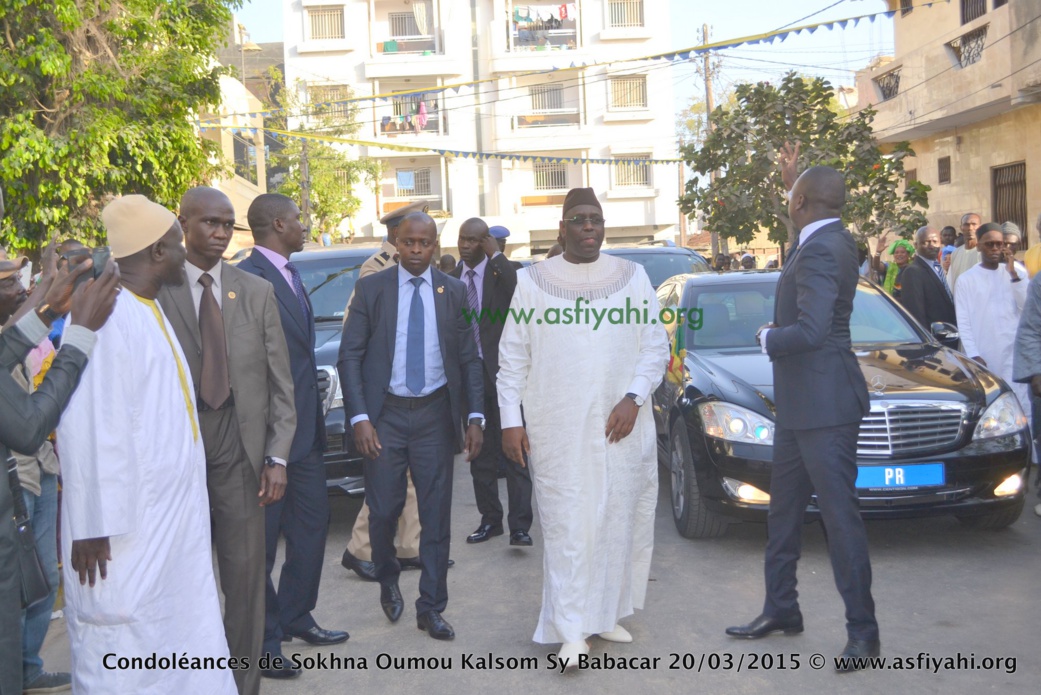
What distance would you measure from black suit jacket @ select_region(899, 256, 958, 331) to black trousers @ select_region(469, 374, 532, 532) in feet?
14.8

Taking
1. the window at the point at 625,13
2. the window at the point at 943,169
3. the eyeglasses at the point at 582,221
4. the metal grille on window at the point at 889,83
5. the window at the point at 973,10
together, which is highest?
the window at the point at 625,13

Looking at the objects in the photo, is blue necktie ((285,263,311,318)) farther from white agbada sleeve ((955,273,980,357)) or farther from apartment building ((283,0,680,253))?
apartment building ((283,0,680,253))

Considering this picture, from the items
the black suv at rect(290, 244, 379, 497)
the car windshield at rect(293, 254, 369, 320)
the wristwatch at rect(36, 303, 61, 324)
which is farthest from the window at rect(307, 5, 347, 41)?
the wristwatch at rect(36, 303, 61, 324)

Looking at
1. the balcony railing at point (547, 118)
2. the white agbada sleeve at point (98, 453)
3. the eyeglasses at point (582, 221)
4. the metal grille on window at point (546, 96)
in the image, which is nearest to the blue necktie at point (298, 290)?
the eyeglasses at point (582, 221)

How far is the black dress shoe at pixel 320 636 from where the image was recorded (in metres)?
5.16

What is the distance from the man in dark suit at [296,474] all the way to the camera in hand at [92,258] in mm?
1472

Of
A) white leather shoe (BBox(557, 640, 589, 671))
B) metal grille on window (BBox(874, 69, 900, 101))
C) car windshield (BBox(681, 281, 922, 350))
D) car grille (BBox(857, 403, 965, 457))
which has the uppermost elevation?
metal grille on window (BBox(874, 69, 900, 101))

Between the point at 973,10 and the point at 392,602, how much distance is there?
1835cm

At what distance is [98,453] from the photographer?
331cm

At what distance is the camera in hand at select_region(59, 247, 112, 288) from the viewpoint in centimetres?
329

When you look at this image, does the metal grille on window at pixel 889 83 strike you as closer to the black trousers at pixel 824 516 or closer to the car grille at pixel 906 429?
the car grille at pixel 906 429

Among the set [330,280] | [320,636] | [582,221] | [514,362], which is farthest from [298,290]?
[330,280]

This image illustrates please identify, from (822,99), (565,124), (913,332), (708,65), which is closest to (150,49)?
(822,99)

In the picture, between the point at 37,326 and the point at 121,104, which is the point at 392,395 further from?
the point at 121,104
